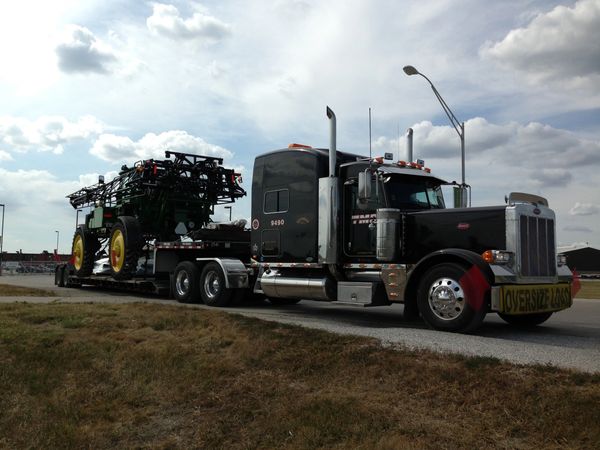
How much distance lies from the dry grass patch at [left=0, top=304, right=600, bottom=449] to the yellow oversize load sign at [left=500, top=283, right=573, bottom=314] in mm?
2370

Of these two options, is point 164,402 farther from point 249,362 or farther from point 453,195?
point 453,195

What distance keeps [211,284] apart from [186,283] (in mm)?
1042

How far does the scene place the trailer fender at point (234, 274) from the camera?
12.6 metres

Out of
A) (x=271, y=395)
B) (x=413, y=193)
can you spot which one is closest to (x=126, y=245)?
(x=413, y=193)

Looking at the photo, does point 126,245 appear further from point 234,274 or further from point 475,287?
point 475,287

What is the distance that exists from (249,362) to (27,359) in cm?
285

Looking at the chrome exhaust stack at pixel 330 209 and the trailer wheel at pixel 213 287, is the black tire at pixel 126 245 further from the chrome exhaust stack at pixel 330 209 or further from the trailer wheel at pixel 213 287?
the chrome exhaust stack at pixel 330 209

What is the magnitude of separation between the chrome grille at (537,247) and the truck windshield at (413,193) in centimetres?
188

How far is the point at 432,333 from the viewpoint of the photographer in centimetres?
810

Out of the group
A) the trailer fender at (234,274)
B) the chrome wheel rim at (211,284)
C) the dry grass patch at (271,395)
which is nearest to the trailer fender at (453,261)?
the dry grass patch at (271,395)

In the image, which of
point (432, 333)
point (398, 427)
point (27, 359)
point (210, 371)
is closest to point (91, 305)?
point (27, 359)

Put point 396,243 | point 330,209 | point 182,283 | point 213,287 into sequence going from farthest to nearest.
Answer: point 182,283 < point 213,287 < point 330,209 < point 396,243

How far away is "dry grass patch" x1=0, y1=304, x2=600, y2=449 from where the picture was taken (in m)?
4.57

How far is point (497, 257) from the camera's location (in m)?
8.24
